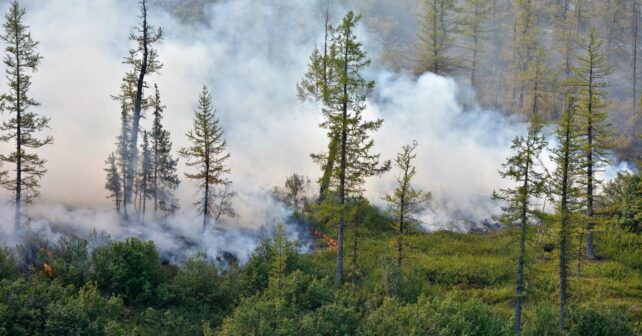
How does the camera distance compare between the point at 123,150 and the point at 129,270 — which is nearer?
the point at 129,270

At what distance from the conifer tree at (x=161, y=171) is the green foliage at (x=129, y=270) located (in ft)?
29.4

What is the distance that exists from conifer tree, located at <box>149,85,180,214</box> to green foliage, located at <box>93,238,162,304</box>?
29.4 feet

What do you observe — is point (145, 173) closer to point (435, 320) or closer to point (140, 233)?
point (140, 233)

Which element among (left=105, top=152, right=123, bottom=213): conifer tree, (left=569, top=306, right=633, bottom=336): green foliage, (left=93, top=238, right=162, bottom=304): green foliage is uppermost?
(left=105, top=152, right=123, bottom=213): conifer tree

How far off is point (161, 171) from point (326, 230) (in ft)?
38.4

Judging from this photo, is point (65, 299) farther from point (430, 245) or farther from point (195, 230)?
point (430, 245)

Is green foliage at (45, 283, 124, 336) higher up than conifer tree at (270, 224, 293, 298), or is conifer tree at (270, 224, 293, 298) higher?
conifer tree at (270, 224, 293, 298)

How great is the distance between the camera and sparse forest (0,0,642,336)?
27.4 m

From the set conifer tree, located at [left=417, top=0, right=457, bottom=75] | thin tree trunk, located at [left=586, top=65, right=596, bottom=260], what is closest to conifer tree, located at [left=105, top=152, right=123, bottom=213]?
thin tree trunk, located at [left=586, top=65, right=596, bottom=260]

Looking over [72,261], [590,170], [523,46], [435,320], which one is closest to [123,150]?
[72,261]

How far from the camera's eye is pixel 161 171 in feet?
137

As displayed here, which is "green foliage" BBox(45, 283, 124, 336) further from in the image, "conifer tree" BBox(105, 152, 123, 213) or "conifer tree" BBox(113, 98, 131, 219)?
"conifer tree" BBox(113, 98, 131, 219)

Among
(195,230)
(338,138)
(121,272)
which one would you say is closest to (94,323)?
(121,272)

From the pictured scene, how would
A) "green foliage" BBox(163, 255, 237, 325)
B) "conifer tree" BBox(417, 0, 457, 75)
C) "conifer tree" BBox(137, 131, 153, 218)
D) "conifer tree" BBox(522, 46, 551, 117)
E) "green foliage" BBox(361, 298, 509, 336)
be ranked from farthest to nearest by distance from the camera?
1. "conifer tree" BBox(417, 0, 457, 75)
2. "conifer tree" BBox(522, 46, 551, 117)
3. "conifer tree" BBox(137, 131, 153, 218)
4. "green foliage" BBox(163, 255, 237, 325)
5. "green foliage" BBox(361, 298, 509, 336)
